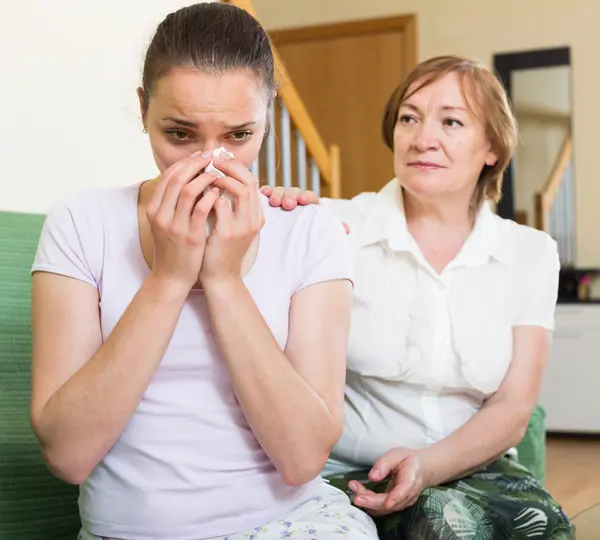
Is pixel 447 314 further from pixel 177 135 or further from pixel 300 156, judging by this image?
pixel 300 156

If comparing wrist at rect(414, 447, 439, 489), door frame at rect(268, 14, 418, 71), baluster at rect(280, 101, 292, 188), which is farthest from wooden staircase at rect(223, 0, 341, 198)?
wrist at rect(414, 447, 439, 489)

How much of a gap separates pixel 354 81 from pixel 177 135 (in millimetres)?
4382

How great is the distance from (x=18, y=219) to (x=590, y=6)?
417 cm

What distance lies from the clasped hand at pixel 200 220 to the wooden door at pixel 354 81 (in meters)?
4.22

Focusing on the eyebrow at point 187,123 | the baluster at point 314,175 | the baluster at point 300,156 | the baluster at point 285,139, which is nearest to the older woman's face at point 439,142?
the eyebrow at point 187,123

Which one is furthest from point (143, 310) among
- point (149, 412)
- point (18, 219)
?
point (18, 219)

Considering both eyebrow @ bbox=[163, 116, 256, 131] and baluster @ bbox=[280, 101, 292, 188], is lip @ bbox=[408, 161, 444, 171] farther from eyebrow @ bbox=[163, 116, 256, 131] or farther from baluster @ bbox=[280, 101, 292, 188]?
baluster @ bbox=[280, 101, 292, 188]

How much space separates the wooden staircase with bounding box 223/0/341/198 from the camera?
10.4 ft

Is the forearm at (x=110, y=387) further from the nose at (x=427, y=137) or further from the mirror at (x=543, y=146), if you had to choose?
the mirror at (x=543, y=146)

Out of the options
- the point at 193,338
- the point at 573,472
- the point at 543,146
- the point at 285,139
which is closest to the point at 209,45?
the point at 193,338

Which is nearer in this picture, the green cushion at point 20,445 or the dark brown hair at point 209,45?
the dark brown hair at point 209,45

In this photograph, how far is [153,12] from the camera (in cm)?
231

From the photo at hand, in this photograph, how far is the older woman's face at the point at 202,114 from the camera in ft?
3.34

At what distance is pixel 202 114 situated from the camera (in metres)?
1.01
